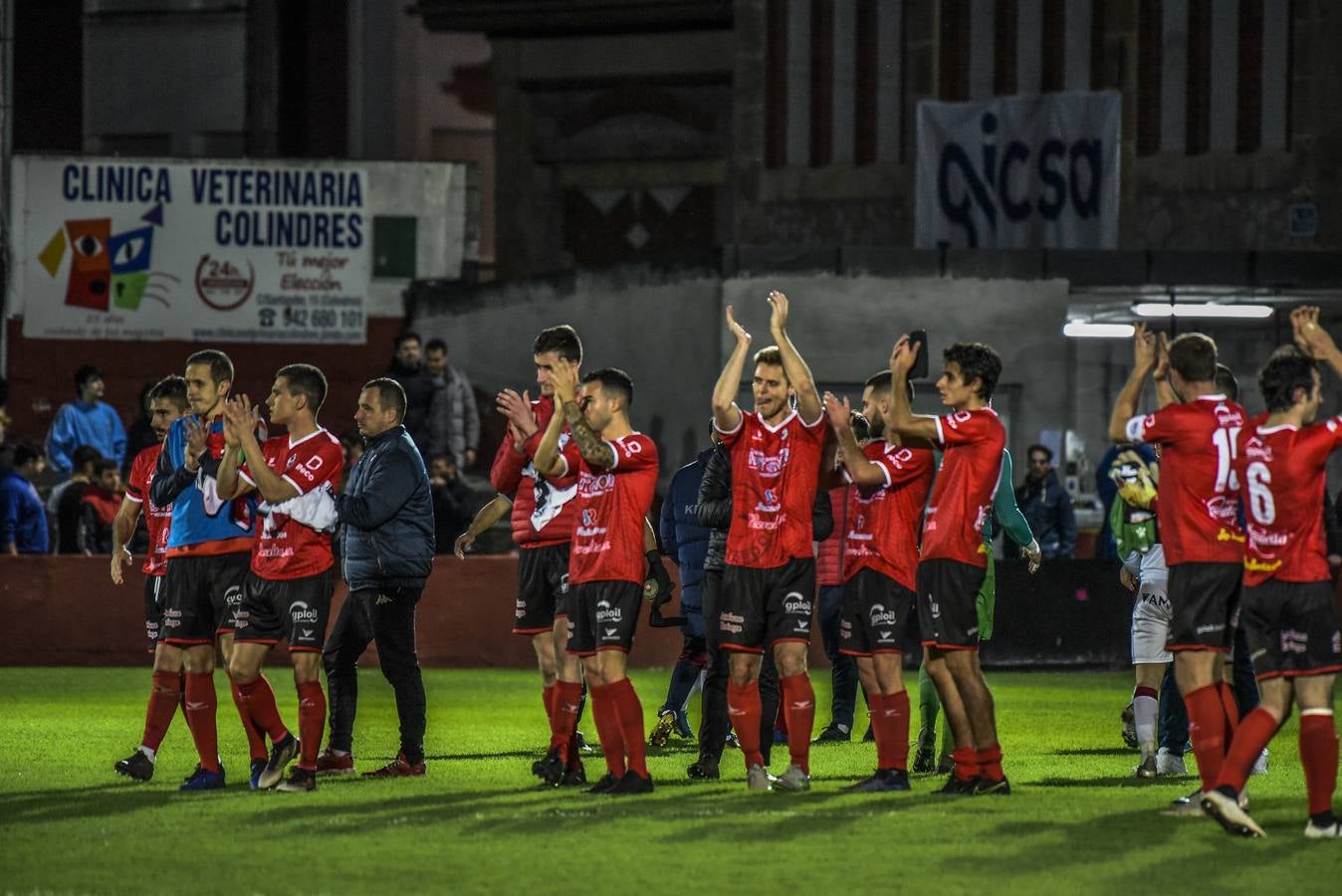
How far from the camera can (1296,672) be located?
9.17 meters

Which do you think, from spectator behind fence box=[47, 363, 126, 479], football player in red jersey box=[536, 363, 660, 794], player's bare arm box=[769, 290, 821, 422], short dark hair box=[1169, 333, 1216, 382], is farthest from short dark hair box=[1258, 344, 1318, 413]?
spectator behind fence box=[47, 363, 126, 479]

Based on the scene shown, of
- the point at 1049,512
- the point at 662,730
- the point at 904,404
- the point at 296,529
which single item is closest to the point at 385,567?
the point at 296,529

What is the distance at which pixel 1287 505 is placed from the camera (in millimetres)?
9203

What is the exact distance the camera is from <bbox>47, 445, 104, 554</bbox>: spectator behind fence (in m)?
21.6

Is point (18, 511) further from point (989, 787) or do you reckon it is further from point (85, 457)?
point (989, 787)

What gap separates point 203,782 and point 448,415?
12797 mm

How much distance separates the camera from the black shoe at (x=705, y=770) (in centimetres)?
1135

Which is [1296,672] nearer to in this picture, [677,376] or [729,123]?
[677,376]

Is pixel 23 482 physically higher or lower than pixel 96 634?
higher

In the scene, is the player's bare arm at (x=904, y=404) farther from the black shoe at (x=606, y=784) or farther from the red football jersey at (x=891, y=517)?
the black shoe at (x=606, y=784)

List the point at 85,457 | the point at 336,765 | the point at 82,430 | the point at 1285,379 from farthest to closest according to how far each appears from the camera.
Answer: the point at 82,430, the point at 85,457, the point at 336,765, the point at 1285,379

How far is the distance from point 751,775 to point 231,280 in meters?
19.0

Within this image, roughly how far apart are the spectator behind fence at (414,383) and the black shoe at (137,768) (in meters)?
11.5

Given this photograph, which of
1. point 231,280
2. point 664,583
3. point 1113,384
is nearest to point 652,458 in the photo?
point 664,583
